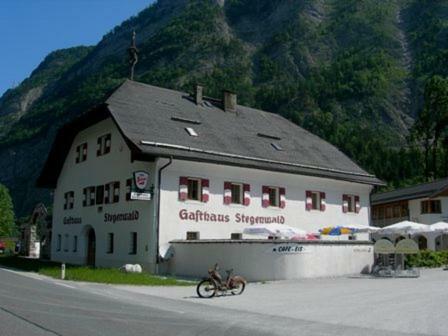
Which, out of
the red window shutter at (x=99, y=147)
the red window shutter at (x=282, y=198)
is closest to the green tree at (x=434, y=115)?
the red window shutter at (x=282, y=198)

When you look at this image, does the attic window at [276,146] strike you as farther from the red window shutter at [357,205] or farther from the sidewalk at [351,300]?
the sidewalk at [351,300]

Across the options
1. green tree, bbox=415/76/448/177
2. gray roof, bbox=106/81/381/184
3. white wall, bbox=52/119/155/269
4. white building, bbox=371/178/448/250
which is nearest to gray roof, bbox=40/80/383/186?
gray roof, bbox=106/81/381/184

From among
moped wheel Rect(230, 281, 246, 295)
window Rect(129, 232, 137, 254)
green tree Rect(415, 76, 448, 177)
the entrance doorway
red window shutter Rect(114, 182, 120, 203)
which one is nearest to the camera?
moped wheel Rect(230, 281, 246, 295)

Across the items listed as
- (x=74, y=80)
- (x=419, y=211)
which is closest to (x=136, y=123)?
(x=419, y=211)

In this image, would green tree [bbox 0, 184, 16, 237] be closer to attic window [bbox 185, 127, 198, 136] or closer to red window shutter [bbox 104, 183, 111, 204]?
red window shutter [bbox 104, 183, 111, 204]

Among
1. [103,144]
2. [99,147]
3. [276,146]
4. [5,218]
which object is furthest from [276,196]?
[5,218]

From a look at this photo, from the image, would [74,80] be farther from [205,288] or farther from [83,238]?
[205,288]

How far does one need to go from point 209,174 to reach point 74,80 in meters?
173

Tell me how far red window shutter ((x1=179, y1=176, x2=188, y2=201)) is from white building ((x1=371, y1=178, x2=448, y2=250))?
2618 cm

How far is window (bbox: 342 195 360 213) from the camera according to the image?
3770cm

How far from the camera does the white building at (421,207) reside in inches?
2025

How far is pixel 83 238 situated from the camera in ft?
116

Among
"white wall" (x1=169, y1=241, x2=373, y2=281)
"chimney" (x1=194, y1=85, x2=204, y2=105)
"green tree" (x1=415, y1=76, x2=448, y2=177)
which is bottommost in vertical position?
"white wall" (x1=169, y1=241, x2=373, y2=281)

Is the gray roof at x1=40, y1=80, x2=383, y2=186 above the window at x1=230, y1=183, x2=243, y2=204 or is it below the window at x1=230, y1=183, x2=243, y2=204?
above
